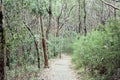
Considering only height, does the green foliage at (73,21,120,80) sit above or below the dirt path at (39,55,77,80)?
above

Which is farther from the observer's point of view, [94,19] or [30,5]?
[94,19]

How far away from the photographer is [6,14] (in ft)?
53.7

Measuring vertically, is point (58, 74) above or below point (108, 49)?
below

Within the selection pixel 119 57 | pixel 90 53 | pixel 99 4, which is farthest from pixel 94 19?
pixel 119 57

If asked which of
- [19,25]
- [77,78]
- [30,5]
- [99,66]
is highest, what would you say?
[30,5]

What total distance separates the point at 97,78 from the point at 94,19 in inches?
1364

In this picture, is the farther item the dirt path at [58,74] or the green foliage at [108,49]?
the dirt path at [58,74]

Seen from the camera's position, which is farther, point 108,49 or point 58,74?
point 58,74

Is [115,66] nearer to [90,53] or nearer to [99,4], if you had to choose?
[90,53]

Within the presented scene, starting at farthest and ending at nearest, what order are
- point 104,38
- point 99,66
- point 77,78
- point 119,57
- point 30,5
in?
1. point 30,5
2. point 77,78
3. point 99,66
4. point 104,38
5. point 119,57

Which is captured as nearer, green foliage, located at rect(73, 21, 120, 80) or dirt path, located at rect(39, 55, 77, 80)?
green foliage, located at rect(73, 21, 120, 80)

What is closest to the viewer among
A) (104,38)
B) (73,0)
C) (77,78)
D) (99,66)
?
(104,38)

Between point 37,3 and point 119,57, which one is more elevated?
point 37,3

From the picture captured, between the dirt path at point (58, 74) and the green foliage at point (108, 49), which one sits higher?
the green foliage at point (108, 49)
